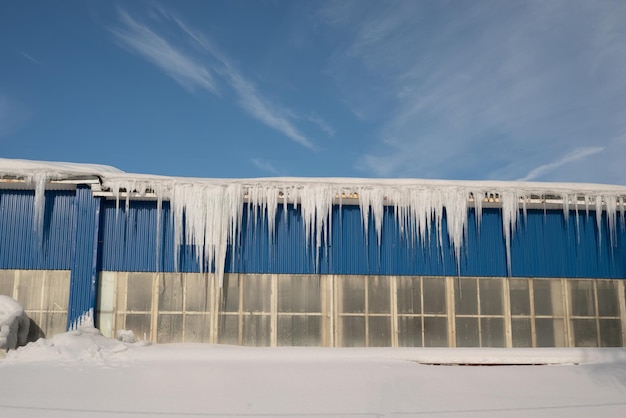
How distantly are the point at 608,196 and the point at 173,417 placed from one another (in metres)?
11.6

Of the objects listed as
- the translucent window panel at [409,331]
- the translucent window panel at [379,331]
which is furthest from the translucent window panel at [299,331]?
the translucent window panel at [409,331]

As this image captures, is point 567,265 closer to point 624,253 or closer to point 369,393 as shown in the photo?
point 624,253

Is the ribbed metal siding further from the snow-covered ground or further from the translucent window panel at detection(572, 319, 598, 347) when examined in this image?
the snow-covered ground

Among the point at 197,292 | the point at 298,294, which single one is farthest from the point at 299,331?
the point at 197,292

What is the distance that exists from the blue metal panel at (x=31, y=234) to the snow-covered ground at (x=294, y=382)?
2.13 meters

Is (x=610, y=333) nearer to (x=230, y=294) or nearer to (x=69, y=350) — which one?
(x=230, y=294)

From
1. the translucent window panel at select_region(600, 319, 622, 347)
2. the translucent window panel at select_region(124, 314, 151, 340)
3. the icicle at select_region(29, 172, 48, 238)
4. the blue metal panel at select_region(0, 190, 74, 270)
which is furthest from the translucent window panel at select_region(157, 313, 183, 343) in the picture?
the translucent window panel at select_region(600, 319, 622, 347)

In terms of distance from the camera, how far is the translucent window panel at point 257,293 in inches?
508

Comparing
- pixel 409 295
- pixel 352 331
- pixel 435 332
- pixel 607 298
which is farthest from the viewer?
pixel 607 298

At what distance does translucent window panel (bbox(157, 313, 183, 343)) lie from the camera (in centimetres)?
1262

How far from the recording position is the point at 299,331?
12.9 metres

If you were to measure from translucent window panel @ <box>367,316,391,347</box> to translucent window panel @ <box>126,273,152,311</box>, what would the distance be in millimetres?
5331

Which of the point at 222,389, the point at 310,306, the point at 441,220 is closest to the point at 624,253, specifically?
the point at 441,220

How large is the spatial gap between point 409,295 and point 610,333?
17.1ft
